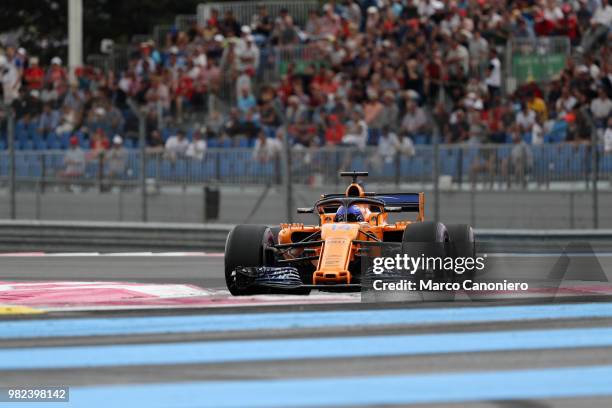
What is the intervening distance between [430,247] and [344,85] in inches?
481

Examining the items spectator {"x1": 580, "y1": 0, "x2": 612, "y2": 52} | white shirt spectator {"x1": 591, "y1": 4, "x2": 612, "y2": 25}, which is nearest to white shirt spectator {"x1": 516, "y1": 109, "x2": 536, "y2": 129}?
spectator {"x1": 580, "y1": 0, "x2": 612, "y2": 52}

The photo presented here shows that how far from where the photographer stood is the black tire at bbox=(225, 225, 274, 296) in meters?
12.5

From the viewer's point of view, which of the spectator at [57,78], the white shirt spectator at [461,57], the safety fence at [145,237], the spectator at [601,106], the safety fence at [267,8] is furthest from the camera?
the safety fence at [267,8]

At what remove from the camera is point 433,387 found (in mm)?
7613

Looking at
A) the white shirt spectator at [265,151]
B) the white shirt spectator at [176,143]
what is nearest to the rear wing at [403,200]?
the white shirt spectator at [265,151]

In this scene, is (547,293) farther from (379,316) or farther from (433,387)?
(433,387)

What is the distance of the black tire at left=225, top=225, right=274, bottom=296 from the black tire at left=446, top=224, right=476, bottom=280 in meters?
1.67

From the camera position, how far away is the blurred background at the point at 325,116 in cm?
1995

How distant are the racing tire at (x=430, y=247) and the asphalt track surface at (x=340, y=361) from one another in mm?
397

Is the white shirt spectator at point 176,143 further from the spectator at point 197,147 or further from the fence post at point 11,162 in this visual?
the fence post at point 11,162

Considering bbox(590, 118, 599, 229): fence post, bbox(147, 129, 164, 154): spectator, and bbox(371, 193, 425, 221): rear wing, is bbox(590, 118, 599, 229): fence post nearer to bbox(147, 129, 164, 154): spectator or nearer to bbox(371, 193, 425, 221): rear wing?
bbox(371, 193, 425, 221): rear wing

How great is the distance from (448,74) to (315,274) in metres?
11.9

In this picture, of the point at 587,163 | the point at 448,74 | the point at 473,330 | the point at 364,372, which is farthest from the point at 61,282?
the point at 448,74

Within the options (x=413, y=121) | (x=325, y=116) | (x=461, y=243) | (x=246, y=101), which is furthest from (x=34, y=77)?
(x=461, y=243)
